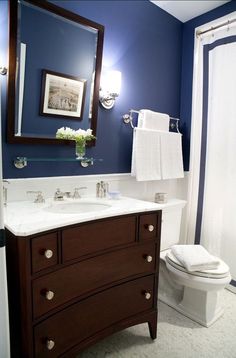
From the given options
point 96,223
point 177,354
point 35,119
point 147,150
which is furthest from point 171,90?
point 177,354

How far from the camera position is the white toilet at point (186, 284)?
1668mm

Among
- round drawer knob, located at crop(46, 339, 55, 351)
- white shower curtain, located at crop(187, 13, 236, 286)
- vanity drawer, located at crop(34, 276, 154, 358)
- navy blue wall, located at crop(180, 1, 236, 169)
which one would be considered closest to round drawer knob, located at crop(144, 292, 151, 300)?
vanity drawer, located at crop(34, 276, 154, 358)

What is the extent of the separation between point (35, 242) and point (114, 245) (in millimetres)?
442

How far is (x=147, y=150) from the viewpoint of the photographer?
2.01 meters

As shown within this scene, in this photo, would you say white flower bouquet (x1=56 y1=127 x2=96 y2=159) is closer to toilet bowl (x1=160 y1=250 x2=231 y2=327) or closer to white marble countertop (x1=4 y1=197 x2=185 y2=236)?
white marble countertop (x1=4 y1=197 x2=185 y2=236)

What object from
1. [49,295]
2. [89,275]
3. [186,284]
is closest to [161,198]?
[186,284]

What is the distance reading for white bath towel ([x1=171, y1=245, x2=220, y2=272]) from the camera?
1.67 meters

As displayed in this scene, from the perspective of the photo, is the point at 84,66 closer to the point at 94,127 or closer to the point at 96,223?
the point at 94,127

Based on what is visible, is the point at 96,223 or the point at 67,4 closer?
the point at 96,223

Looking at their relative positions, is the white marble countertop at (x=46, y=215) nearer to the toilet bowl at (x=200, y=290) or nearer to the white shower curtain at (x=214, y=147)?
the toilet bowl at (x=200, y=290)

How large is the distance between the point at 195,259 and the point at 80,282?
2.79ft

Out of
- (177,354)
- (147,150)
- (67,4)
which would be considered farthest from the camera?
(147,150)

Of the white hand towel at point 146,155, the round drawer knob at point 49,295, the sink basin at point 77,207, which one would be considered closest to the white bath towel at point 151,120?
the white hand towel at point 146,155

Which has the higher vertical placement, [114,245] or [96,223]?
[96,223]
